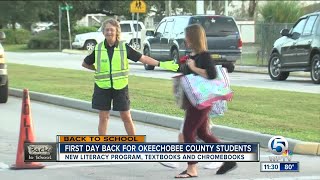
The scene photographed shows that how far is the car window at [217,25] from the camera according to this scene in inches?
933

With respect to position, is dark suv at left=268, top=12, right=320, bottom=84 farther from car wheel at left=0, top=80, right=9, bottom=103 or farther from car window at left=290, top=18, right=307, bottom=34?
car wheel at left=0, top=80, right=9, bottom=103

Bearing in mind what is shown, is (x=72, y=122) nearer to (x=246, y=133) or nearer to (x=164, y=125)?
Answer: (x=164, y=125)

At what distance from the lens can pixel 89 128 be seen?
11.6 m

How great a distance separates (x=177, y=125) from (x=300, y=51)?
29.1 feet

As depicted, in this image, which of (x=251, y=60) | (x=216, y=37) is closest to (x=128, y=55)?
(x=216, y=37)

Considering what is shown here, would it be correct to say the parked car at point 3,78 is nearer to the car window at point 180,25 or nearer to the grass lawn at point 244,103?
the grass lawn at point 244,103

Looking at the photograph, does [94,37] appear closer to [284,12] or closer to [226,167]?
[284,12]

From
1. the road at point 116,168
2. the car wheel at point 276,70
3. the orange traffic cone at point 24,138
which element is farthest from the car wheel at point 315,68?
the orange traffic cone at point 24,138

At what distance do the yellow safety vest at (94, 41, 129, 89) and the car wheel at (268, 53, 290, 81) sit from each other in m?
12.7

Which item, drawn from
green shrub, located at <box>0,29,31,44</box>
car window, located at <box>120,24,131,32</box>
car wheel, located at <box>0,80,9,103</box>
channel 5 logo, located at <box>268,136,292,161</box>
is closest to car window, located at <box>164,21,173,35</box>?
car wheel, located at <box>0,80,9,103</box>

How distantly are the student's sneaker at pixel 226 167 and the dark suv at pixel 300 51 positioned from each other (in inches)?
445

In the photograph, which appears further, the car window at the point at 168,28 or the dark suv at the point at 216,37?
the car window at the point at 168,28

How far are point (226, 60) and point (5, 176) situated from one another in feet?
54.9

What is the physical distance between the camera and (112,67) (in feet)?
27.3
